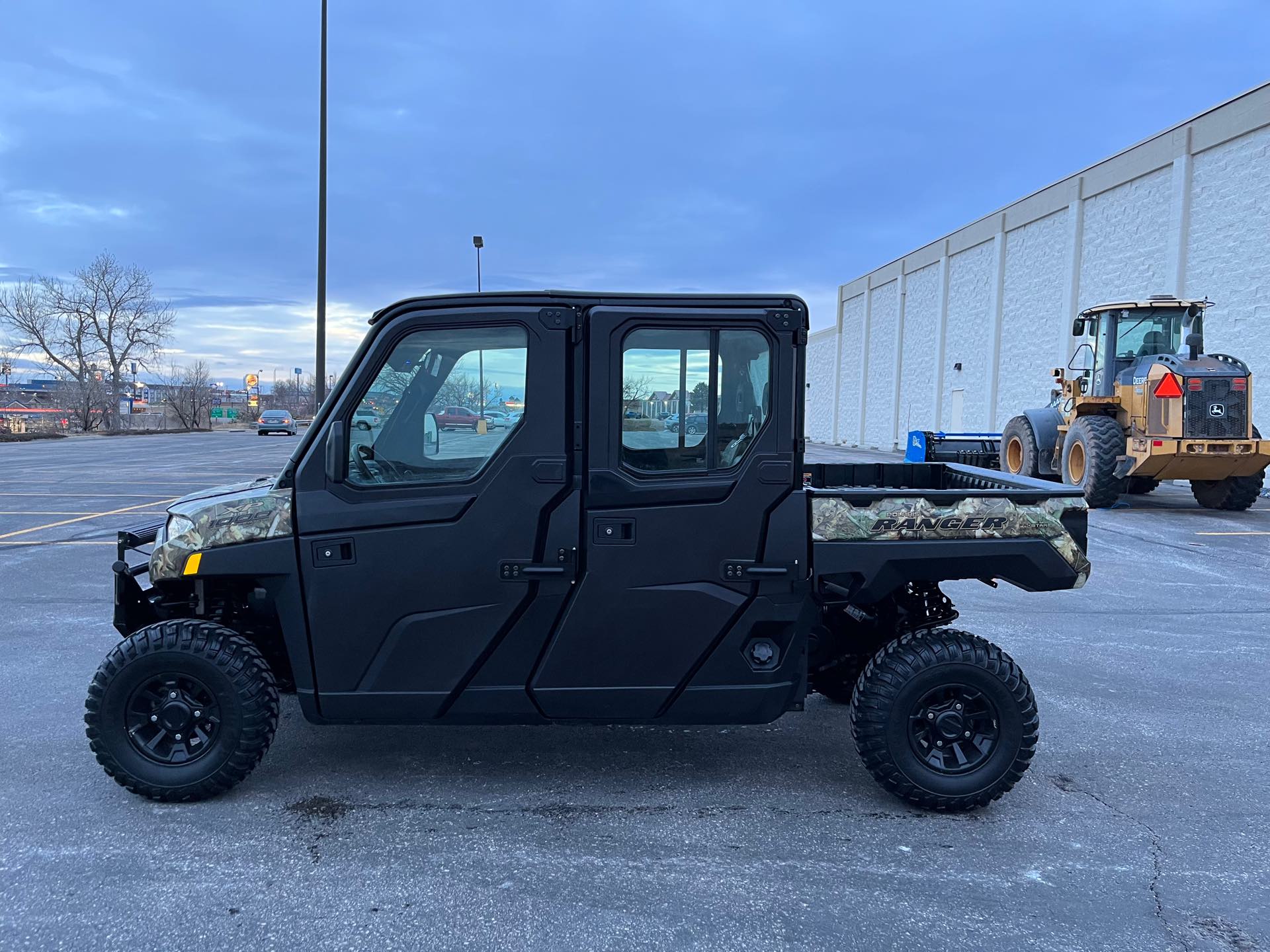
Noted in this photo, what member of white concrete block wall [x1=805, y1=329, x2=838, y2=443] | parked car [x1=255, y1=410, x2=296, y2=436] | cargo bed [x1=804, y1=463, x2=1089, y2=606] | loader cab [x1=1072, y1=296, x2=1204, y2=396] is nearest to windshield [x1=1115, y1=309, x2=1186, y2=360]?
loader cab [x1=1072, y1=296, x2=1204, y2=396]

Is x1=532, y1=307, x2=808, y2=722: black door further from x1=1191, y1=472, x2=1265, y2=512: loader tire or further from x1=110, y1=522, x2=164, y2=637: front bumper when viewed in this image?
x1=1191, y1=472, x2=1265, y2=512: loader tire

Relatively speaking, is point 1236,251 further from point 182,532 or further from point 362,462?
point 182,532

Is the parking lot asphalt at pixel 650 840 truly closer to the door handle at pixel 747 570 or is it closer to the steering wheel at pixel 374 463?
the door handle at pixel 747 570

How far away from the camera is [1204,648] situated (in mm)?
6176

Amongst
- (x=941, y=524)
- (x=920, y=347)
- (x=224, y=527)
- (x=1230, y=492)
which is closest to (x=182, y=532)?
(x=224, y=527)

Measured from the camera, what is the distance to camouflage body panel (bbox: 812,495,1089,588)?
3.62 meters

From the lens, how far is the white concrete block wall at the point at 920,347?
33.3 m

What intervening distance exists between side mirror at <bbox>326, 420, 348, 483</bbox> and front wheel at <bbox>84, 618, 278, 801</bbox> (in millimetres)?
808

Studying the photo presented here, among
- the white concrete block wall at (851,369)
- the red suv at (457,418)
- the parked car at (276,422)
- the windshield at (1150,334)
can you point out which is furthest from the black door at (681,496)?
the parked car at (276,422)

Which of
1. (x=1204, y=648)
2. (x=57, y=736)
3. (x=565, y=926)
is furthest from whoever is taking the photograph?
(x=1204, y=648)

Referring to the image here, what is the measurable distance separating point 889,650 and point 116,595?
3.31 metres

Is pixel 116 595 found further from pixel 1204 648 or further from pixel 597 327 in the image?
pixel 1204 648

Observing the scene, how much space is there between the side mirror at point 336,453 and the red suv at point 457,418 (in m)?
0.37

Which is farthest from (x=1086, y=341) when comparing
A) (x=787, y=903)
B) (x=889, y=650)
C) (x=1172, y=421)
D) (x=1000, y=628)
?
(x=787, y=903)
